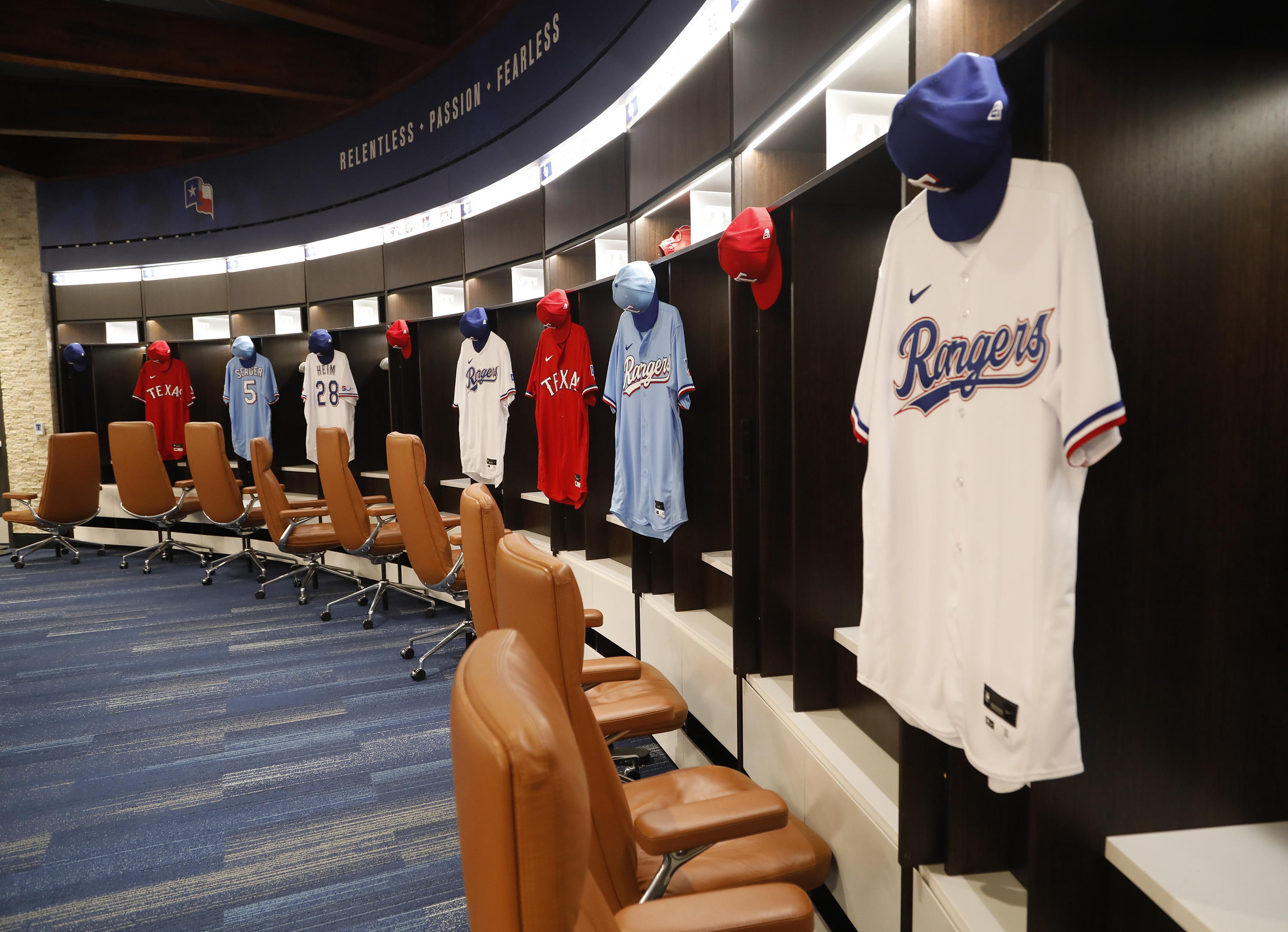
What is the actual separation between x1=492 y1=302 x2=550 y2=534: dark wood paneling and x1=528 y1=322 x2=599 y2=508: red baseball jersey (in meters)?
0.78

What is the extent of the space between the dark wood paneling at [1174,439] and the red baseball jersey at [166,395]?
8601 millimetres

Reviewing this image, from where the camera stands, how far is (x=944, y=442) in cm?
134

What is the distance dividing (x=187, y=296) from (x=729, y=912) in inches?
346

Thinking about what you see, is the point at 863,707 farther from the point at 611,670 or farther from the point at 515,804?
the point at 515,804

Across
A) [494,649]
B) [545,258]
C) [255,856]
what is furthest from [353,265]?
[494,649]

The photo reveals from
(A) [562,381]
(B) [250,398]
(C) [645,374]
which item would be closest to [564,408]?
(A) [562,381]

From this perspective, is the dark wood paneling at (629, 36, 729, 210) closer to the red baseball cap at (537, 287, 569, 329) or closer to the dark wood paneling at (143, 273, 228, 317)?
the red baseball cap at (537, 287, 569, 329)

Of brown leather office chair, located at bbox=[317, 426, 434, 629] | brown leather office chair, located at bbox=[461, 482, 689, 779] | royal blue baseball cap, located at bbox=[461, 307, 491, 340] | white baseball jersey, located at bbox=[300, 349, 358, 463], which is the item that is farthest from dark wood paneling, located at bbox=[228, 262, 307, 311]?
brown leather office chair, located at bbox=[461, 482, 689, 779]

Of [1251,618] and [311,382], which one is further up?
[311,382]

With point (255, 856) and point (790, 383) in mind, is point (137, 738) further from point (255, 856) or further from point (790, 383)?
point (790, 383)

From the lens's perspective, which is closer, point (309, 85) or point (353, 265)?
point (309, 85)

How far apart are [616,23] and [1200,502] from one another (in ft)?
12.1

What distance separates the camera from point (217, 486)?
5996 mm

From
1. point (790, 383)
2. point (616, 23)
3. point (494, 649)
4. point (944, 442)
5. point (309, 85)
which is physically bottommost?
point (494, 649)
